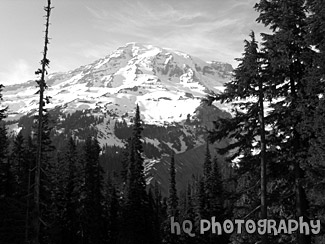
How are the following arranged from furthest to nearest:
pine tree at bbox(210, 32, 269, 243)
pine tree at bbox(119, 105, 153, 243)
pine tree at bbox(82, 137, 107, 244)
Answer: pine tree at bbox(82, 137, 107, 244) < pine tree at bbox(119, 105, 153, 243) < pine tree at bbox(210, 32, 269, 243)

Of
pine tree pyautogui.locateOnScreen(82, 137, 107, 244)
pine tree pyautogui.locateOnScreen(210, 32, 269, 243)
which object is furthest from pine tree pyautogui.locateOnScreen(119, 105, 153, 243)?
pine tree pyautogui.locateOnScreen(210, 32, 269, 243)

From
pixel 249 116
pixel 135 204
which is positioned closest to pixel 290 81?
pixel 249 116

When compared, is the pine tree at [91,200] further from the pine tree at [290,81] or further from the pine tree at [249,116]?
the pine tree at [290,81]

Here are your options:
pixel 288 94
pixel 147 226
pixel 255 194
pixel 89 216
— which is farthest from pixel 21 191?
pixel 288 94

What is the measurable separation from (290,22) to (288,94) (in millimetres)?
3302

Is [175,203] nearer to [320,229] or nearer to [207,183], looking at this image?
[207,183]

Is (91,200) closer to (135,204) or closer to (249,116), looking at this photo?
(135,204)

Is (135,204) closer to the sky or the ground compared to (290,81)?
closer to the ground

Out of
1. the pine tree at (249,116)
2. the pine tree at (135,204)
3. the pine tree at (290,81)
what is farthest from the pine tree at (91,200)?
the pine tree at (290,81)

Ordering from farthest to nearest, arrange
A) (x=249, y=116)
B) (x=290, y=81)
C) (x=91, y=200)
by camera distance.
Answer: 1. (x=91, y=200)
2. (x=290, y=81)
3. (x=249, y=116)

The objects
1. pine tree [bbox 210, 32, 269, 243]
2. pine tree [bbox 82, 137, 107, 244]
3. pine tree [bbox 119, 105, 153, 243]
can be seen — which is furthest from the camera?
pine tree [bbox 82, 137, 107, 244]

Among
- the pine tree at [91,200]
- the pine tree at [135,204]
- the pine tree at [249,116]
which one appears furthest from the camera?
the pine tree at [91,200]

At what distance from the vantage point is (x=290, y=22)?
17516 millimetres

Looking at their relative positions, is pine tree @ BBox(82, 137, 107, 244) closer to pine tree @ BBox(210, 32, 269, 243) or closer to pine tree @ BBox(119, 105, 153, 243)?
pine tree @ BBox(119, 105, 153, 243)
